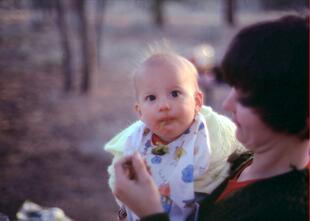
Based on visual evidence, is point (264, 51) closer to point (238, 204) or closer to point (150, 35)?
point (238, 204)

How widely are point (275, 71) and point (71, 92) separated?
7.07 m

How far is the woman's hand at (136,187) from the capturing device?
1.53 meters

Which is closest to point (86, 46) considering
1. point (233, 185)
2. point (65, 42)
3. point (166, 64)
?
point (65, 42)

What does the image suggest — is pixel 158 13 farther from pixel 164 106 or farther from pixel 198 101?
pixel 164 106

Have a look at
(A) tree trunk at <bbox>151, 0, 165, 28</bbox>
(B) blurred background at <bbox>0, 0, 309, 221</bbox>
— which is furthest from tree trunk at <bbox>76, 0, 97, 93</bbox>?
(A) tree trunk at <bbox>151, 0, 165, 28</bbox>

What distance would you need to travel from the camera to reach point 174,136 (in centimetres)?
207

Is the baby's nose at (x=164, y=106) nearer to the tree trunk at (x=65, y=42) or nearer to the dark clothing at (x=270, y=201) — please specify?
the dark clothing at (x=270, y=201)

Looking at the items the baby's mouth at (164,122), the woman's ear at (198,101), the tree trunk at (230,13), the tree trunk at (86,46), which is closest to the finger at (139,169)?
the baby's mouth at (164,122)

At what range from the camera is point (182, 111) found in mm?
2027

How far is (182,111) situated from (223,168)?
0.86 feet

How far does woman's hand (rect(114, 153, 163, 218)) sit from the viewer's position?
60.2 inches

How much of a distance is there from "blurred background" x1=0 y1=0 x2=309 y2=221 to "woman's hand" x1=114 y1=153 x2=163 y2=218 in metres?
0.69

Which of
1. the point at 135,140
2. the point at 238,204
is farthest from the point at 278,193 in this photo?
the point at 135,140

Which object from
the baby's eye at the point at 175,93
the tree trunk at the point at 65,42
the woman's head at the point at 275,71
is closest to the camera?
the woman's head at the point at 275,71
